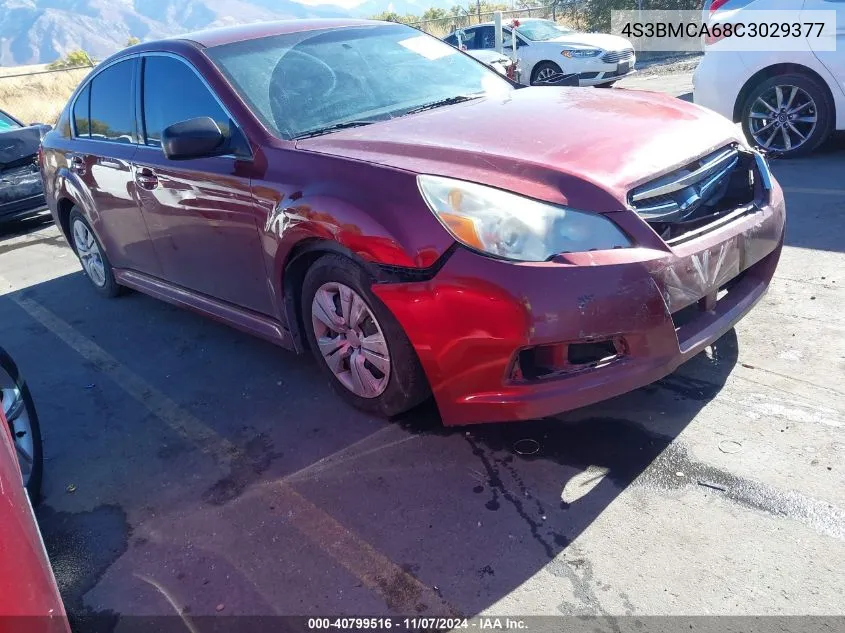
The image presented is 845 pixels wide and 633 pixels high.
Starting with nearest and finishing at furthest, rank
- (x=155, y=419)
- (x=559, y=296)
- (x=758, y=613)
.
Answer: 1. (x=758, y=613)
2. (x=559, y=296)
3. (x=155, y=419)

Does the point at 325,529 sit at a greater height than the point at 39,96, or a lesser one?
greater

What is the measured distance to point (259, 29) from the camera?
13.0 ft

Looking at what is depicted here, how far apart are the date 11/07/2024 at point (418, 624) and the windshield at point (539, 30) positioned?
46.5ft

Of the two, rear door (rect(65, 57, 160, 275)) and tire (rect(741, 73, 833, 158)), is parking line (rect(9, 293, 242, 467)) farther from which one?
tire (rect(741, 73, 833, 158))

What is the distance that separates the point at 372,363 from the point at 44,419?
2.01 metres

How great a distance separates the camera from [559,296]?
244cm

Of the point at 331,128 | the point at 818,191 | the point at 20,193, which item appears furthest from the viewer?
the point at 20,193

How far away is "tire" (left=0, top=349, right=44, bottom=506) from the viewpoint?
10.0ft

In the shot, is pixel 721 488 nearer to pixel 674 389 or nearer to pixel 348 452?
pixel 674 389

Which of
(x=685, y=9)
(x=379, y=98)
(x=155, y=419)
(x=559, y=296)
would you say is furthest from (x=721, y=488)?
(x=685, y=9)

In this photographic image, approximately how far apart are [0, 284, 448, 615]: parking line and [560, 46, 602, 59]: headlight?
11.6m

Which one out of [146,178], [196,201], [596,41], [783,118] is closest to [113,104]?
[146,178]

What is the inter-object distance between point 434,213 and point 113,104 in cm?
298

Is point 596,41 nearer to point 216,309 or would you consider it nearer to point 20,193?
point 20,193
